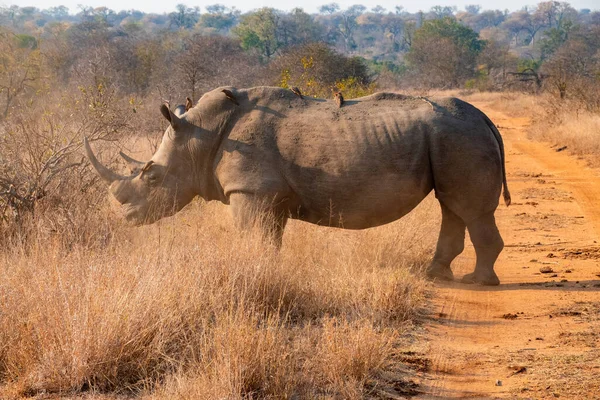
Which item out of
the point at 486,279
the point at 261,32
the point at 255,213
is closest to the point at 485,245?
the point at 486,279

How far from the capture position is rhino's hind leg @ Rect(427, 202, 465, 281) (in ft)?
27.3

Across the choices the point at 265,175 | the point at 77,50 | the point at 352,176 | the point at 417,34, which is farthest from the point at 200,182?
the point at 417,34

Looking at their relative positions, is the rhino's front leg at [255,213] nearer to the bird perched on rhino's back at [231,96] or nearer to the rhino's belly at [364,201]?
the rhino's belly at [364,201]

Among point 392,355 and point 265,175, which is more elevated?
point 265,175

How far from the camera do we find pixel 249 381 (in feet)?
15.6

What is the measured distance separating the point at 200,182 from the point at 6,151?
2142mm

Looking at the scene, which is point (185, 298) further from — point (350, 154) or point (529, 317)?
point (529, 317)

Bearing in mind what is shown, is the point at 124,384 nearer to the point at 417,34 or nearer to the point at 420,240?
the point at 420,240

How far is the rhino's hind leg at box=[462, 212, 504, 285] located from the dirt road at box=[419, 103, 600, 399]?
167mm

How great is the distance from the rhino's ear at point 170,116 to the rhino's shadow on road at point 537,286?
2802 mm

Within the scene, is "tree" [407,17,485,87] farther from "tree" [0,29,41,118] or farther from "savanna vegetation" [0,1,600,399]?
"savanna vegetation" [0,1,600,399]

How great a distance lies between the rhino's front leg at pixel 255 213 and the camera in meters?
7.57

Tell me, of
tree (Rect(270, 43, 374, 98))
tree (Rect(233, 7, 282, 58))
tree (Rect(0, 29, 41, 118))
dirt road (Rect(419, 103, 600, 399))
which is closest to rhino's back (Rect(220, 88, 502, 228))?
dirt road (Rect(419, 103, 600, 399))

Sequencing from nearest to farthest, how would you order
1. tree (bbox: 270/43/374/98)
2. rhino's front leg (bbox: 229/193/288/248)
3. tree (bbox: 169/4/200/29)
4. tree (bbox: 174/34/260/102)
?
1. rhino's front leg (bbox: 229/193/288/248)
2. tree (bbox: 174/34/260/102)
3. tree (bbox: 270/43/374/98)
4. tree (bbox: 169/4/200/29)
